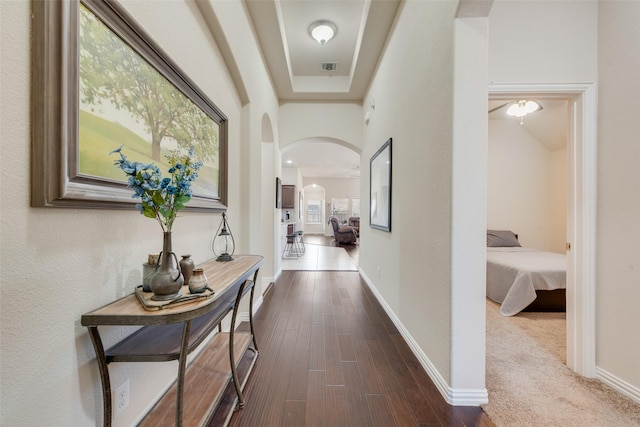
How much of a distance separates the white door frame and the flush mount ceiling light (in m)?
2.17

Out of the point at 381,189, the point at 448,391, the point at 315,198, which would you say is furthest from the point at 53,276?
the point at 315,198

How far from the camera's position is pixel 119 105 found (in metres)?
1.03

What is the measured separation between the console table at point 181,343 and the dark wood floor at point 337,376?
8.1 inches

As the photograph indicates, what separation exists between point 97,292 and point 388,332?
7.50 feet

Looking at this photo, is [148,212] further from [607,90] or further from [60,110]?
[607,90]

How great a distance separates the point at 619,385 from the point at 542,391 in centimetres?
48

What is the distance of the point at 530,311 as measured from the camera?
292 cm

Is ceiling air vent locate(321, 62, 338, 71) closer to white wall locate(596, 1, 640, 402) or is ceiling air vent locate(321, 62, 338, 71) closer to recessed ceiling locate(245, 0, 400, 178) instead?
recessed ceiling locate(245, 0, 400, 178)

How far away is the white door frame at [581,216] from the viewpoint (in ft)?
5.64

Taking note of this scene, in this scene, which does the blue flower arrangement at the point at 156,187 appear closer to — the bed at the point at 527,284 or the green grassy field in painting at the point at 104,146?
the green grassy field in painting at the point at 104,146

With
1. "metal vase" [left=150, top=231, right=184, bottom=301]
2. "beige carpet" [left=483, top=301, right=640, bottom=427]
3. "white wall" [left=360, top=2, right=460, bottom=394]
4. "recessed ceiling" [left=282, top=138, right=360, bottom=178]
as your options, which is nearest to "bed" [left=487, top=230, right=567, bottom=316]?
"beige carpet" [left=483, top=301, right=640, bottom=427]

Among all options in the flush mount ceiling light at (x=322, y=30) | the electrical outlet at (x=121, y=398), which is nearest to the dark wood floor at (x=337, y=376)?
the electrical outlet at (x=121, y=398)

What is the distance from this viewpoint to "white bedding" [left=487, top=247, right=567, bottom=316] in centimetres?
280

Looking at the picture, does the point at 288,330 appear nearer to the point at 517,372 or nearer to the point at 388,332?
the point at 388,332
